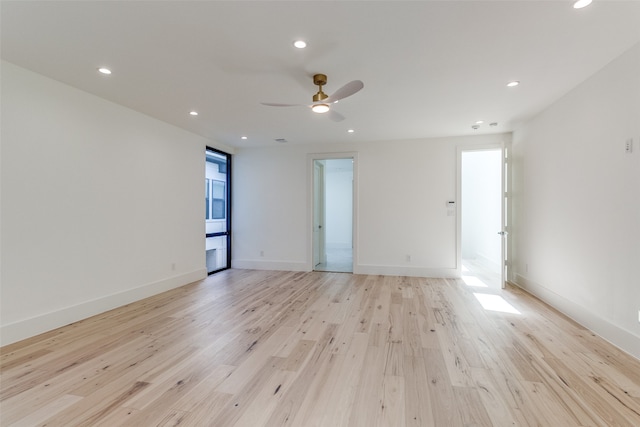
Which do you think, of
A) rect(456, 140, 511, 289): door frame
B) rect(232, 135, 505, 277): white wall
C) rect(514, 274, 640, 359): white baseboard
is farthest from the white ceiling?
rect(514, 274, 640, 359): white baseboard

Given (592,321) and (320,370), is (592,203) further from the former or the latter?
(320,370)

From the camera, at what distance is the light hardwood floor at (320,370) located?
1.70m

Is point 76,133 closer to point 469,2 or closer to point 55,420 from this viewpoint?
point 55,420

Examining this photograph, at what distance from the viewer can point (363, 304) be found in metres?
3.79

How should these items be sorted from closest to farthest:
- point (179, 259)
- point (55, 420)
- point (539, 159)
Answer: point (55, 420), point (539, 159), point (179, 259)

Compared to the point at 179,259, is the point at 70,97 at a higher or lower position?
higher

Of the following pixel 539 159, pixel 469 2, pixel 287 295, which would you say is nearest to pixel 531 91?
pixel 539 159

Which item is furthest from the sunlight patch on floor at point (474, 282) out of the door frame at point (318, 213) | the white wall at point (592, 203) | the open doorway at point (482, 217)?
the door frame at point (318, 213)

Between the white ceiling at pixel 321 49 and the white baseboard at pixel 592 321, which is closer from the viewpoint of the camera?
the white ceiling at pixel 321 49

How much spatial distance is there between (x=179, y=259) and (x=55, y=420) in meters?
3.19

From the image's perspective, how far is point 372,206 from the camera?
5.62 metres

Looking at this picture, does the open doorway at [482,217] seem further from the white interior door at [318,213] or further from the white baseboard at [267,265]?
the white baseboard at [267,265]

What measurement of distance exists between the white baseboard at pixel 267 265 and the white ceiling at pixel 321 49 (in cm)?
323

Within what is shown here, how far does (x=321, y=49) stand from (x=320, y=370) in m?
Result: 2.52
